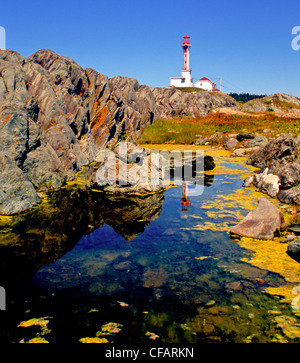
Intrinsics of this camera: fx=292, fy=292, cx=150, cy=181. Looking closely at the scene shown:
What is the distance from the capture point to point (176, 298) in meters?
7.75

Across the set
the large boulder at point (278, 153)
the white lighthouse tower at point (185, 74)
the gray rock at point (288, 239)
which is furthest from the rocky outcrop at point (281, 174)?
the white lighthouse tower at point (185, 74)

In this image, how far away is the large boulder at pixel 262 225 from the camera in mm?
11406

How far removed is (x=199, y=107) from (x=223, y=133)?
118ft

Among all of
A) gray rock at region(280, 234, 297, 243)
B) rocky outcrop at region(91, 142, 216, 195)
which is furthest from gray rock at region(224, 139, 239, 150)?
gray rock at region(280, 234, 297, 243)

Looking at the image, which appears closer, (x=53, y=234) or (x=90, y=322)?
(x=90, y=322)

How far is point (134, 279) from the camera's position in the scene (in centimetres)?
879

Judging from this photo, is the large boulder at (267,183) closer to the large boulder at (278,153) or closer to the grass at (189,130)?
the large boulder at (278,153)

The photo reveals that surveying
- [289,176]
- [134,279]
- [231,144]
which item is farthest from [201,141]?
[134,279]

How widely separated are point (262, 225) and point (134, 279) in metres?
5.80

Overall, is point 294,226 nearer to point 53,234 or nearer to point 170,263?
point 170,263

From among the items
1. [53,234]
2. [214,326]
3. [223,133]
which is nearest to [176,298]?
[214,326]

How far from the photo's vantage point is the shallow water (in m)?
6.56

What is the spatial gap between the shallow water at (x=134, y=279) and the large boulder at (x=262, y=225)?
0.69 meters

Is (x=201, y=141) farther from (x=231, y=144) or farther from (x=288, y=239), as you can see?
(x=288, y=239)
